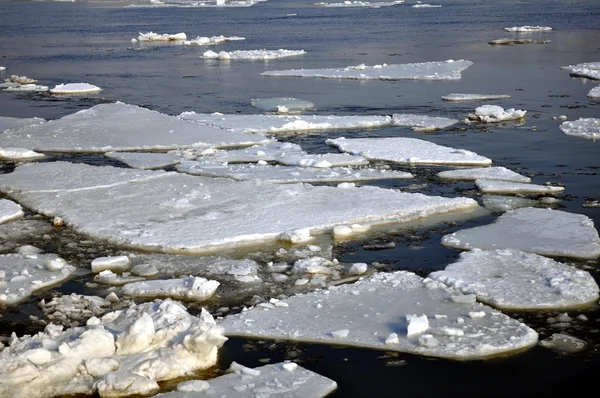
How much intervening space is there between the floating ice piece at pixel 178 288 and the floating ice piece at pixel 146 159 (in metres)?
3.22

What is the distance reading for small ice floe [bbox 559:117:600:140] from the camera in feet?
30.6

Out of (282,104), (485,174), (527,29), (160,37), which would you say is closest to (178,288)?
(485,174)

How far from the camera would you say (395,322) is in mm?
4508

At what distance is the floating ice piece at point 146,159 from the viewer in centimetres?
823

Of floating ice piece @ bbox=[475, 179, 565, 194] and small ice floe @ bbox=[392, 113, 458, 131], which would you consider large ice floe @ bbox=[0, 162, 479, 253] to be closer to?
floating ice piece @ bbox=[475, 179, 565, 194]

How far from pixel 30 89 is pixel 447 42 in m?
11.2

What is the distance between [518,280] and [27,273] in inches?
121

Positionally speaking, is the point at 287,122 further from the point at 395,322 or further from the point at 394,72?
the point at 395,322

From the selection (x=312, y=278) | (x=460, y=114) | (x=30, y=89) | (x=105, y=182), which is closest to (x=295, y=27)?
(x=30, y=89)

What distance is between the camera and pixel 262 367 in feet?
13.2

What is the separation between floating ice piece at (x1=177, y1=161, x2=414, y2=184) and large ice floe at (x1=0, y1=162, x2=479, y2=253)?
0.28 meters

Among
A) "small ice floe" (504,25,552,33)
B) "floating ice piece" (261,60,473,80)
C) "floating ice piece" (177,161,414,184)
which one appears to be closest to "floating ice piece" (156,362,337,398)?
"floating ice piece" (177,161,414,184)

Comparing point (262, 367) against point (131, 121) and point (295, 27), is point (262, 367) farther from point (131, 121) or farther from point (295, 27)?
point (295, 27)

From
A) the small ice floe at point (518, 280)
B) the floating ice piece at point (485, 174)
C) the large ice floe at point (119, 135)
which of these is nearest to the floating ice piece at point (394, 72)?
the large ice floe at point (119, 135)
